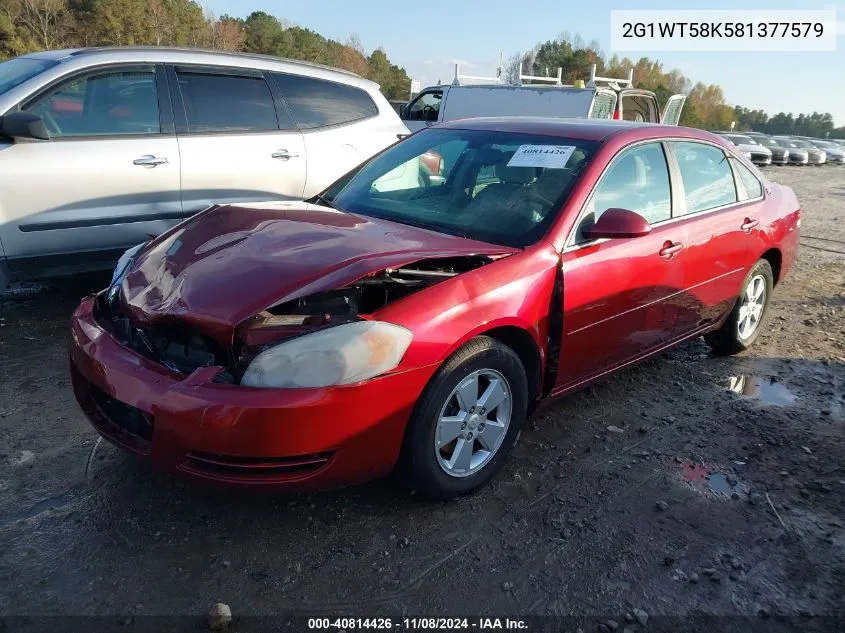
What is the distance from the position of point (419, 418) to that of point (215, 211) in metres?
1.70

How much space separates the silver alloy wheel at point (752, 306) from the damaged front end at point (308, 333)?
102 inches

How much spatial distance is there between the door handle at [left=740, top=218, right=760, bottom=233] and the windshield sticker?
5.05 ft

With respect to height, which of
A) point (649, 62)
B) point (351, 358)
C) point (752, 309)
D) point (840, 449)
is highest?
point (649, 62)

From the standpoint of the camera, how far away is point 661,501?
9.52 feet

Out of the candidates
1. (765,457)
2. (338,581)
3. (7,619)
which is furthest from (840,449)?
(7,619)

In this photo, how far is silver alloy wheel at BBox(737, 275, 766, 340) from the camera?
458cm

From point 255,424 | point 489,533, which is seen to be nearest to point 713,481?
point 489,533

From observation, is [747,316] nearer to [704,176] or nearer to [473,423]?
[704,176]

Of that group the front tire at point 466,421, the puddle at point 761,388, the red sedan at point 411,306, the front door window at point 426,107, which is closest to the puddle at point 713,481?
the red sedan at point 411,306

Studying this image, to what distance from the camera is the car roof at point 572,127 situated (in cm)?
353

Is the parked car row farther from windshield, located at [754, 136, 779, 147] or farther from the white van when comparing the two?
the white van

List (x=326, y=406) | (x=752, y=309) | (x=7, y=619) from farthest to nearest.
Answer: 1. (x=752, y=309)
2. (x=326, y=406)
3. (x=7, y=619)

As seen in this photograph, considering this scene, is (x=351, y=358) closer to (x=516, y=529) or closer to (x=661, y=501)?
(x=516, y=529)

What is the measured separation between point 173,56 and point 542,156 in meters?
3.22
